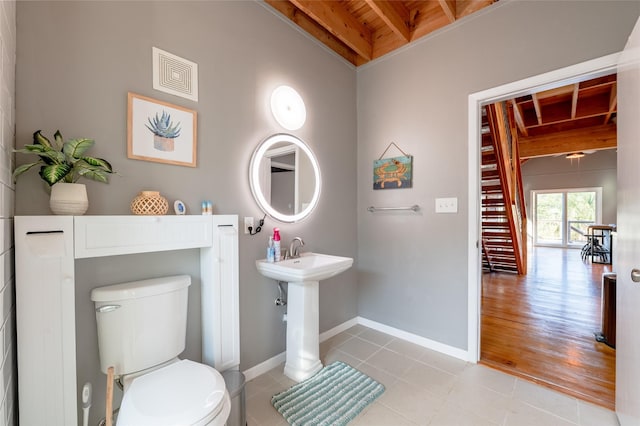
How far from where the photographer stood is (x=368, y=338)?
99.7 inches

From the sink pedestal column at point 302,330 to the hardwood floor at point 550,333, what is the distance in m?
1.35

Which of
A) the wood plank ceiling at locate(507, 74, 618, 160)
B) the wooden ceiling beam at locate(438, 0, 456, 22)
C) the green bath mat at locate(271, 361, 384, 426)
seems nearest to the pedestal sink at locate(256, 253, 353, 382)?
the green bath mat at locate(271, 361, 384, 426)

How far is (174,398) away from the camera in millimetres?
1036

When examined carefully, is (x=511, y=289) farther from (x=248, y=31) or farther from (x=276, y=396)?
(x=248, y=31)

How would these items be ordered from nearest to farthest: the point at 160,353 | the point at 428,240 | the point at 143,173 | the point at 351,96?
the point at 160,353 → the point at 143,173 → the point at 428,240 → the point at 351,96

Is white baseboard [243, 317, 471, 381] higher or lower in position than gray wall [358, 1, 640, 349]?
lower

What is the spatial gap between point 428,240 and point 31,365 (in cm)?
243

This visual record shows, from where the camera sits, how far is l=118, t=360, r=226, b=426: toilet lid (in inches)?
37.3

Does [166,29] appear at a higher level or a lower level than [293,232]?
higher

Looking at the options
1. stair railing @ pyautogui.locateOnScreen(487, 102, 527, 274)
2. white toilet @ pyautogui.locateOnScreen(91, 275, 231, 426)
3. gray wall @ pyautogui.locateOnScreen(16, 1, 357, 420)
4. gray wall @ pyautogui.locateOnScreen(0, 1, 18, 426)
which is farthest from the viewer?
stair railing @ pyautogui.locateOnScreen(487, 102, 527, 274)

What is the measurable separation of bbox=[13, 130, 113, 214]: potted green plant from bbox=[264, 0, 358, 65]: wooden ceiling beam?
1721 mm

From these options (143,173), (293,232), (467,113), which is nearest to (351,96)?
(467,113)

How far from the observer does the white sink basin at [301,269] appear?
5.52 ft

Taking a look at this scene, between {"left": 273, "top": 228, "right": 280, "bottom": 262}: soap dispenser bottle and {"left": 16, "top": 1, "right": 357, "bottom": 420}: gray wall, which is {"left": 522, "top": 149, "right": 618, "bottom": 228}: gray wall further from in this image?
{"left": 273, "top": 228, "right": 280, "bottom": 262}: soap dispenser bottle
